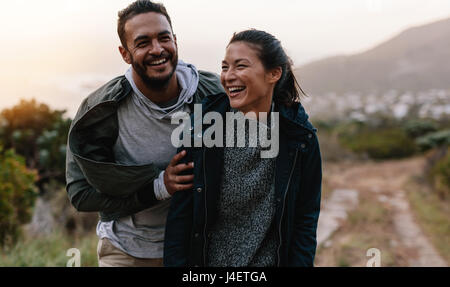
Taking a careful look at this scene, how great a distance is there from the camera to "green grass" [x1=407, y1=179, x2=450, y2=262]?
6586mm

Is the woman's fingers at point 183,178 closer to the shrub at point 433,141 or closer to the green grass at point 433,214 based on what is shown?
the green grass at point 433,214

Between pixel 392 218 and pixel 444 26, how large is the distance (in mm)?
84881

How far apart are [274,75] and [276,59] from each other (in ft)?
0.25

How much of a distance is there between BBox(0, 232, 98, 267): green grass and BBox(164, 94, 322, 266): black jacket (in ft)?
8.39

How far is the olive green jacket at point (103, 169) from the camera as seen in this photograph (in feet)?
6.93

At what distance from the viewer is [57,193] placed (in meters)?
A: 5.65

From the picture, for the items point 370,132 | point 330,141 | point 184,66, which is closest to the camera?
point 184,66

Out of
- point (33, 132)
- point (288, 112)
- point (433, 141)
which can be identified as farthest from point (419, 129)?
point (288, 112)

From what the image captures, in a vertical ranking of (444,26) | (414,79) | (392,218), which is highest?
(444,26)

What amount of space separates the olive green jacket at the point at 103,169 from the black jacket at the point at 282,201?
258mm

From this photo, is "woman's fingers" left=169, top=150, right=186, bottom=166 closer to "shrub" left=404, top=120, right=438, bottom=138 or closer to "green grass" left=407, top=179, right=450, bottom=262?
"green grass" left=407, top=179, right=450, bottom=262

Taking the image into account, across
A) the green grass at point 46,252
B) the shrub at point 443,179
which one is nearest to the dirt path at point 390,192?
the shrub at point 443,179
